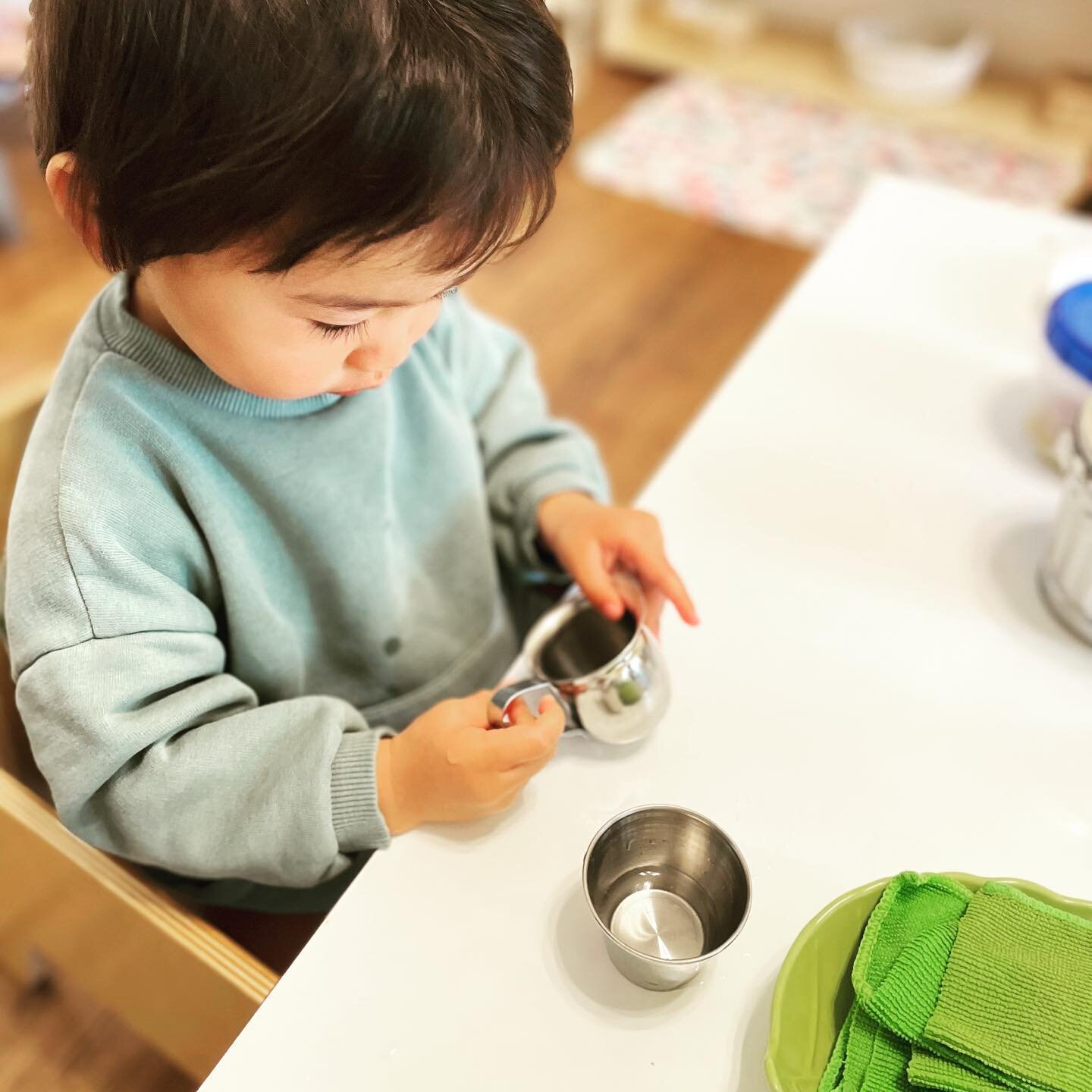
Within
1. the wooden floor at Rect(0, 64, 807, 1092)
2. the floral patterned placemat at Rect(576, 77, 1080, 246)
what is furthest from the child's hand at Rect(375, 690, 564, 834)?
the floral patterned placemat at Rect(576, 77, 1080, 246)

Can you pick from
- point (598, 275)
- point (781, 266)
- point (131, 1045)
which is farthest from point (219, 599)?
point (781, 266)

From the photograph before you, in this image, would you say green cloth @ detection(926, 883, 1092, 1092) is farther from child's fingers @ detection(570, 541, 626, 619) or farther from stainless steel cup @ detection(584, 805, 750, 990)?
child's fingers @ detection(570, 541, 626, 619)

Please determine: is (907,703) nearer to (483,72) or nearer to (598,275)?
(483,72)

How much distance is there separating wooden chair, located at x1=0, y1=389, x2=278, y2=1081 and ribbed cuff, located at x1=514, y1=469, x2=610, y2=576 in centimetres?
38

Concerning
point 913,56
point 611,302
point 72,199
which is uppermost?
point 72,199

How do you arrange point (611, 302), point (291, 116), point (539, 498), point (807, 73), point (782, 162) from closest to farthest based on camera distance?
point (291, 116) → point (539, 498) → point (611, 302) → point (782, 162) → point (807, 73)

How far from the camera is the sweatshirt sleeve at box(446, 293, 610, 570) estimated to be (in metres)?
0.87

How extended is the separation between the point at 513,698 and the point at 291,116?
334mm

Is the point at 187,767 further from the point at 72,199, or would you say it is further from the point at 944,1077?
the point at 944,1077

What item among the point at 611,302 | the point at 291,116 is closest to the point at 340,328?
the point at 291,116

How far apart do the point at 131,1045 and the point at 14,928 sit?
0.38 m

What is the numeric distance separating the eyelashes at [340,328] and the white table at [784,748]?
282mm

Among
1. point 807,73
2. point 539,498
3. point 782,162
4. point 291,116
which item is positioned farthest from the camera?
point 807,73

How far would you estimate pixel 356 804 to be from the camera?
1.96 ft
